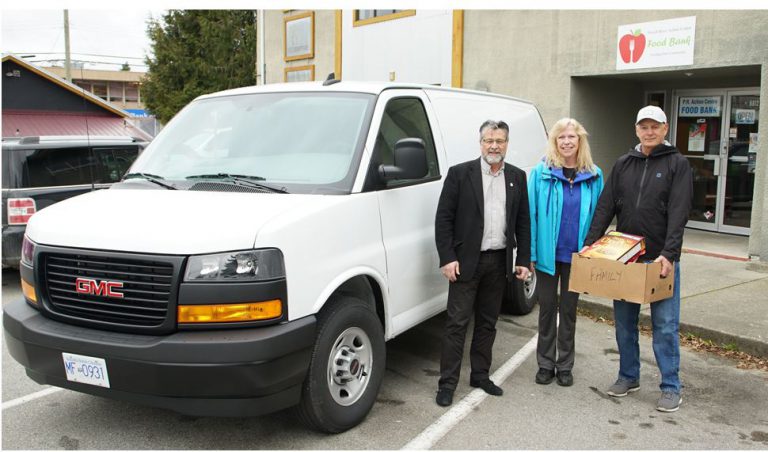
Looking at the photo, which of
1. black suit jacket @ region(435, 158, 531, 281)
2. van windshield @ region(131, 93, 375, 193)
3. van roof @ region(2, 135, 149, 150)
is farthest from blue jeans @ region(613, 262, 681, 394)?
van roof @ region(2, 135, 149, 150)

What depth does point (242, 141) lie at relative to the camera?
4.52 m

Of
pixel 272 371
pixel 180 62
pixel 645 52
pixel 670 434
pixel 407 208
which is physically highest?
pixel 180 62

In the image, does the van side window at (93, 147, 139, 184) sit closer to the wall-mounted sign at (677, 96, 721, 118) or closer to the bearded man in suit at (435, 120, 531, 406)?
the bearded man in suit at (435, 120, 531, 406)

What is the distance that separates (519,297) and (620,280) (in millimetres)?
2368

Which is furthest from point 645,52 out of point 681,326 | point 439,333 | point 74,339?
point 74,339

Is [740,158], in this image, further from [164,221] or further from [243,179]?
[164,221]

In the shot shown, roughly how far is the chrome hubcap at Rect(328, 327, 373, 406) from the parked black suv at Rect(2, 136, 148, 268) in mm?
5049

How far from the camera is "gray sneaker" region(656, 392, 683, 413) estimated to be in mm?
4469

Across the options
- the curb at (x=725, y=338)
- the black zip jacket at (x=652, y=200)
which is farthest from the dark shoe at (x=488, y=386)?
the curb at (x=725, y=338)

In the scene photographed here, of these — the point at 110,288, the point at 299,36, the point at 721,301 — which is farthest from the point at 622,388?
the point at 299,36

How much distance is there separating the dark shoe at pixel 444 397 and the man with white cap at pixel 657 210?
3.87ft

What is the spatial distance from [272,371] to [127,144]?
6697 mm

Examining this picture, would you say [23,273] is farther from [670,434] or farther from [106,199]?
[670,434]

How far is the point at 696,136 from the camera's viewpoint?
11.6 m
